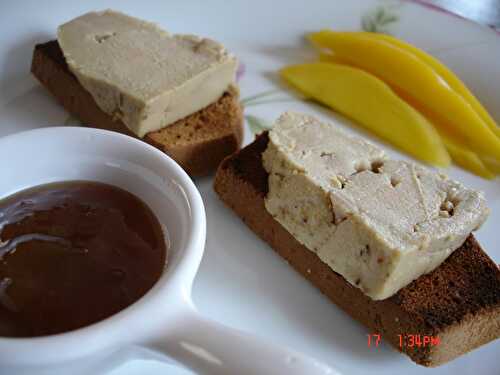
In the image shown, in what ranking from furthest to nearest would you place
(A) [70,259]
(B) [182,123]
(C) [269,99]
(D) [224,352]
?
(C) [269,99], (B) [182,123], (A) [70,259], (D) [224,352]

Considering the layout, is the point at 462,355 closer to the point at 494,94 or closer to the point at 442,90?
the point at 442,90

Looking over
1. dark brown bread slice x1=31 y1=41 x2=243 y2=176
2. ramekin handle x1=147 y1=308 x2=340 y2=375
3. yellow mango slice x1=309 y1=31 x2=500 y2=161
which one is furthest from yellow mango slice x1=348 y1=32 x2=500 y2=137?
ramekin handle x1=147 y1=308 x2=340 y2=375

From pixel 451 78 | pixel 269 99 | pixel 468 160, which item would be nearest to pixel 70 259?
pixel 269 99
